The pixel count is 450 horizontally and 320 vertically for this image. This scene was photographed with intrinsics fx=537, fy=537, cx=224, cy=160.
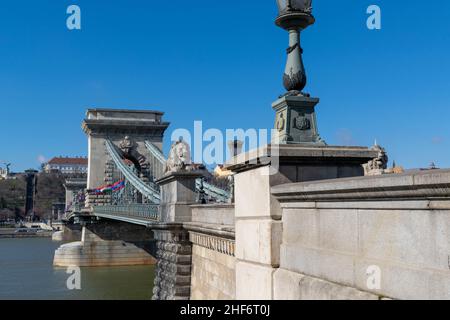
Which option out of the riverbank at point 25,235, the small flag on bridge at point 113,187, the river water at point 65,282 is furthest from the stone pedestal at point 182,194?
the riverbank at point 25,235

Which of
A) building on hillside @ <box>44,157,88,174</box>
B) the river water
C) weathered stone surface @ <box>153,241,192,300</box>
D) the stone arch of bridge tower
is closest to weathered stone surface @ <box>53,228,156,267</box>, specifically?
the river water

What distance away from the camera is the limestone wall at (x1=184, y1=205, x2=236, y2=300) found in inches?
364

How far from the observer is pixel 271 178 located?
180 inches

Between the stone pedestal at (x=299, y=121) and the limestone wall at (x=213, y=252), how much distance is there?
12.9 feet

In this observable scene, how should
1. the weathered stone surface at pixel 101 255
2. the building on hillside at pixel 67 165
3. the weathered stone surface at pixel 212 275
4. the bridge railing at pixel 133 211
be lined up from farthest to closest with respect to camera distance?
the building on hillside at pixel 67 165
the weathered stone surface at pixel 101 255
the bridge railing at pixel 133 211
the weathered stone surface at pixel 212 275

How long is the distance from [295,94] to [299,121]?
0.81 feet

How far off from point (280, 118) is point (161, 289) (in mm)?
10061

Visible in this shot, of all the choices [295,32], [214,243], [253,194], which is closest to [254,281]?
[253,194]

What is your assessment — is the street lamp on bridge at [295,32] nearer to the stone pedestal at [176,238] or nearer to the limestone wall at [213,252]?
the limestone wall at [213,252]

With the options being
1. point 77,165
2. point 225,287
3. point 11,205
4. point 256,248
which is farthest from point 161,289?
point 77,165

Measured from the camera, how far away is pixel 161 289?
45.8 feet

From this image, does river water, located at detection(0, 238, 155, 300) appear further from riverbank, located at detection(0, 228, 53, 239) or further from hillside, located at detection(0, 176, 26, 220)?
hillside, located at detection(0, 176, 26, 220)

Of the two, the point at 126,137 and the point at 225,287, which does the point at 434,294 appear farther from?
the point at 126,137

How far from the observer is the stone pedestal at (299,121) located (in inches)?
185
